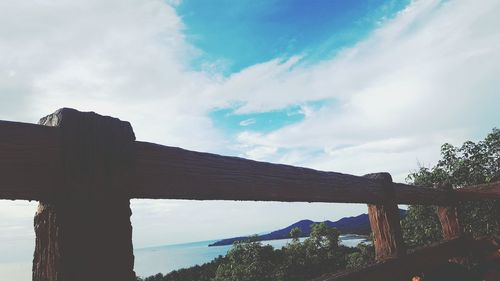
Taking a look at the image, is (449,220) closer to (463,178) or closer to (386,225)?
(386,225)

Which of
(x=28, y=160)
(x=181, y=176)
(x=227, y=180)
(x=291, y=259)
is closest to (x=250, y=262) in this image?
(x=291, y=259)

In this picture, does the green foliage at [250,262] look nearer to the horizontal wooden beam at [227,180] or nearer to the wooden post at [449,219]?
the wooden post at [449,219]

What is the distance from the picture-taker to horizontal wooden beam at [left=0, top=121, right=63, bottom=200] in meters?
0.89

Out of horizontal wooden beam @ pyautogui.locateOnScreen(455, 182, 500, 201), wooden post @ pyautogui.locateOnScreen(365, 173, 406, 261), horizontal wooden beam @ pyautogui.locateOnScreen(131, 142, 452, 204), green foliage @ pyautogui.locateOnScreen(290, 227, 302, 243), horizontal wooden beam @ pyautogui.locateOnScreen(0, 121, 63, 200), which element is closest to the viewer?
horizontal wooden beam @ pyautogui.locateOnScreen(0, 121, 63, 200)

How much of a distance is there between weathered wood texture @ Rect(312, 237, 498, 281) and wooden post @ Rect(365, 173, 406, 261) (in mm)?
112

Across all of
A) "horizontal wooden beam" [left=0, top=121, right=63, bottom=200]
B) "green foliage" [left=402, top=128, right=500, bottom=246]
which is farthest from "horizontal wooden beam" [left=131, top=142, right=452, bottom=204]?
"green foliage" [left=402, top=128, right=500, bottom=246]

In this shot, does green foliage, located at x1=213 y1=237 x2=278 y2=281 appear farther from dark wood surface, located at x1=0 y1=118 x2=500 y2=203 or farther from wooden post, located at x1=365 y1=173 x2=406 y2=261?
dark wood surface, located at x1=0 y1=118 x2=500 y2=203

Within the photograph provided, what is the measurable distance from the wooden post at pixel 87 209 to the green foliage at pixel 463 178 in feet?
48.0

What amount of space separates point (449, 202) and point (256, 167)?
3.53 metres

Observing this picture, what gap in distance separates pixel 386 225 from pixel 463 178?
1365cm

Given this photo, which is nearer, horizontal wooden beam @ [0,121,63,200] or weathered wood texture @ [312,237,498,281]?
horizontal wooden beam @ [0,121,63,200]

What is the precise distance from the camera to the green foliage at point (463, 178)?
13133 millimetres

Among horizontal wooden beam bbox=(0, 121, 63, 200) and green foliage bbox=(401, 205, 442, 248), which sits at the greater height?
horizontal wooden beam bbox=(0, 121, 63, 200)

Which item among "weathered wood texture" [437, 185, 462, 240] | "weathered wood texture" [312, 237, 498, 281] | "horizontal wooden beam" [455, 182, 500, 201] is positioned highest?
"horizontal wooden beam" [455, 182, 500, 201]
